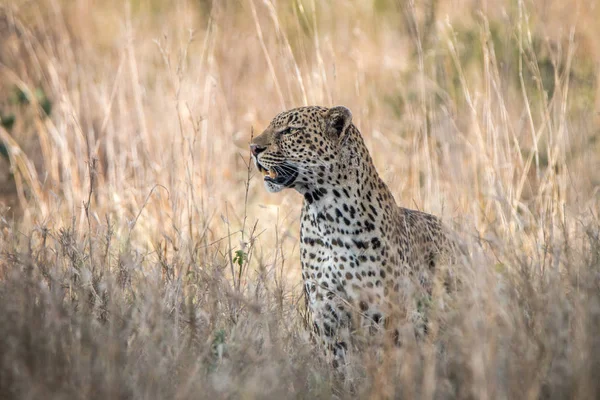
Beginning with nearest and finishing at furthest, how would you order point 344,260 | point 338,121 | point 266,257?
point 344,260, point 338,121, point 266,257

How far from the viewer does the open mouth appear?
445cm

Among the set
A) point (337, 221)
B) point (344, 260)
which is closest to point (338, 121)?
point (337, 221)

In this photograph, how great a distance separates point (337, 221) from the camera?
4.47 meters

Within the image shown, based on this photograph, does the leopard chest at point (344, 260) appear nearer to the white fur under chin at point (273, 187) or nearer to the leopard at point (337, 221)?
the leopard at point (337, 221)

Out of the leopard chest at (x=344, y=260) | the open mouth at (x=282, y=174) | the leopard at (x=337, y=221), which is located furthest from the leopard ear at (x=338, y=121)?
the leopard chest at (x=344, y=260)

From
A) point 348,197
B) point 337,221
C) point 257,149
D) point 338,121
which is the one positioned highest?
point 338,121

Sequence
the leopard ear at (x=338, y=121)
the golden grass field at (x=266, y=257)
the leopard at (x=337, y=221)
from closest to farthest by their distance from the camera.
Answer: the golden grass field at (x=266, y=257) → the leopard at (x=337, y=221) → the leopard ear at (x=338, y=121)

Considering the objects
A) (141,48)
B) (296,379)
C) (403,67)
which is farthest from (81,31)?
(296,379)

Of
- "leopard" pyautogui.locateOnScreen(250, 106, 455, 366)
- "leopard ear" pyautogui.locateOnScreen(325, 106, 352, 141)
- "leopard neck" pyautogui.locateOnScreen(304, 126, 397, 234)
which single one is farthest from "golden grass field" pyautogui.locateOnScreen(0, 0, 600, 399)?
"leopard ear" pyautogui.locateOnScreen(325, 106, 352, 141)

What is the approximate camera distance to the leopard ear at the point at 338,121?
4.55 metres

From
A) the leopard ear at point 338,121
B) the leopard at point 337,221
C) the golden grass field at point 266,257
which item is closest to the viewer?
the golden grass field at point 266,257

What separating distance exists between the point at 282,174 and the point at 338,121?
0.41m

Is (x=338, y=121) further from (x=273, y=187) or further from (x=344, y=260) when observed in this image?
(x=344, y=260)

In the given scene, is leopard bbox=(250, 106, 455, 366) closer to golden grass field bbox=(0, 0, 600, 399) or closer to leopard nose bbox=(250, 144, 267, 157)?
leopard nose bbox=(250, 144, 267, 157)
